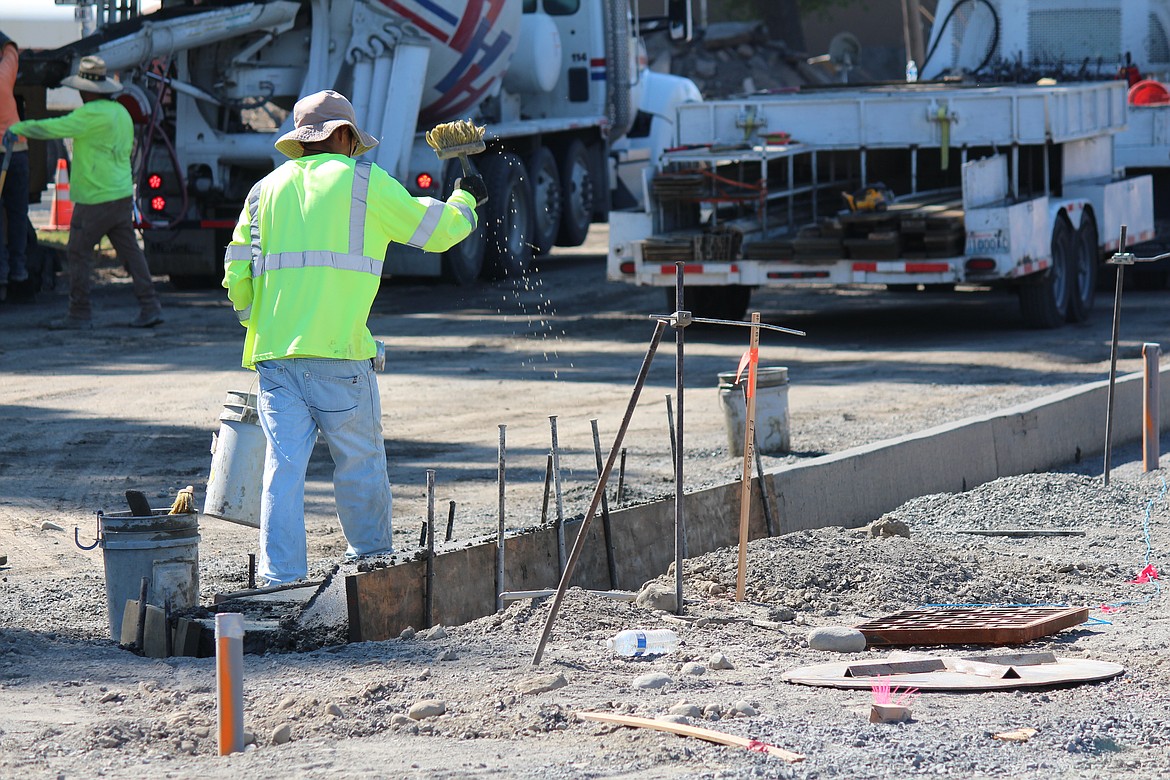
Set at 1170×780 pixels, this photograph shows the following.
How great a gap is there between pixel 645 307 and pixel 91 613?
405 inches

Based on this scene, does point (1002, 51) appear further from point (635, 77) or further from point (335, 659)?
point (335, 659)

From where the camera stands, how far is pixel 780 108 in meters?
13.9

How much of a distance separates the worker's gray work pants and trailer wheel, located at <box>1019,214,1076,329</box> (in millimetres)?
6901

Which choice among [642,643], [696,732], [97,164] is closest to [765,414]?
[642,643]

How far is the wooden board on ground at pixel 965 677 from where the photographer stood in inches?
198

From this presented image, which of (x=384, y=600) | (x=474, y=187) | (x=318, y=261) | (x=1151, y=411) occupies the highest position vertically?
(x=474, y=187)

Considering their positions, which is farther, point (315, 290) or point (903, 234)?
point (903, 234)

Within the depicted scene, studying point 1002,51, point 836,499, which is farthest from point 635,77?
point 836,499

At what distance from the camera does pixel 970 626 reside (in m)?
5.72

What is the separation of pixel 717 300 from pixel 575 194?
4.98 meters

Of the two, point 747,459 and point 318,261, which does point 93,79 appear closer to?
point 318,261

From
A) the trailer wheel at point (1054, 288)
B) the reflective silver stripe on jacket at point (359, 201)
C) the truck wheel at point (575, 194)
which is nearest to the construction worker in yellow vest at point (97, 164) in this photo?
the truck wheel at point (575, 194)

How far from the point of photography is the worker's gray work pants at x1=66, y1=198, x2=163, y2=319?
13.3 metres

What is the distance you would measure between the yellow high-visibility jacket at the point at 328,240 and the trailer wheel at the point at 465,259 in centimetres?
1019
